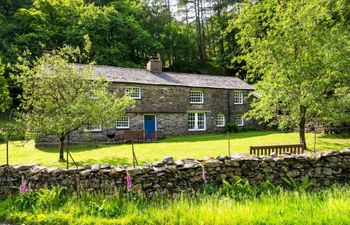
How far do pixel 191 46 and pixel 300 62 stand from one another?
1518 inches

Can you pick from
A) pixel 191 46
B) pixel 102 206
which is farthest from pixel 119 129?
pixel 191 46

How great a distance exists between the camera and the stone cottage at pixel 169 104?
2431 cm

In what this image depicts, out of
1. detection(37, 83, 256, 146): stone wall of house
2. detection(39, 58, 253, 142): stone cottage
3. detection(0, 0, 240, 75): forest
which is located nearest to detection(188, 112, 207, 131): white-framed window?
detection(39, 58, 253, 142): stone cottage

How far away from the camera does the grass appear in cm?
579

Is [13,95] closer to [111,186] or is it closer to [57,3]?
[57,3]

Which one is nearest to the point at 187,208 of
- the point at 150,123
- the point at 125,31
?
the point at 150,123

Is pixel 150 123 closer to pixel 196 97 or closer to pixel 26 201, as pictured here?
pixel 196 97

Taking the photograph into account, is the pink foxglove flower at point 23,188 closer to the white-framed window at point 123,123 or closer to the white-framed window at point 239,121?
the white-framed window at point 123,123

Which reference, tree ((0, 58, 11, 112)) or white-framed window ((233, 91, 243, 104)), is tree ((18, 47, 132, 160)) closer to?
tree ((0, 58, 11, 112))

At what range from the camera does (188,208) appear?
6395 millimetres

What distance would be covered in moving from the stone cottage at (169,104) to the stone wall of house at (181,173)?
13847 millimetres

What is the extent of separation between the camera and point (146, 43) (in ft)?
144

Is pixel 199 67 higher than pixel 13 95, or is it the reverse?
pixel 199 67

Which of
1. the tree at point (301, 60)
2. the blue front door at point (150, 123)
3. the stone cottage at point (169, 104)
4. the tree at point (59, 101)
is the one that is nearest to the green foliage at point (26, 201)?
the tree at point (59, 101)
